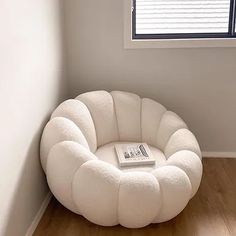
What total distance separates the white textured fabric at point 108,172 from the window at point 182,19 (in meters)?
0.75

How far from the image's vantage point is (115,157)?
99.6 inches

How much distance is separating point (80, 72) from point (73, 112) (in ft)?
2.15

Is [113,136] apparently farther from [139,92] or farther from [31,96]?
[31,96]

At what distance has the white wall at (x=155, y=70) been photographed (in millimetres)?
2908

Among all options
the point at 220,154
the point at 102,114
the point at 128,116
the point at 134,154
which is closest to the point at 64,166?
the point at 134,154

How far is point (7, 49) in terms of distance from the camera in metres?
1.78

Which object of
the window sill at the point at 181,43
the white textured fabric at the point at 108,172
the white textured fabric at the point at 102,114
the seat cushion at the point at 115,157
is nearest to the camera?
the white textured fabric at the point at 108,172

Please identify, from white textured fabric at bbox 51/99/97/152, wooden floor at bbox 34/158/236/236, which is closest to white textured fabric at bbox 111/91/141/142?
white textured fabric at bbox 51/99/97/152

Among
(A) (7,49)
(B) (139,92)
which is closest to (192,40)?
(B) (139,92)

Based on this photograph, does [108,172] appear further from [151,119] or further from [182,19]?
[182,19]

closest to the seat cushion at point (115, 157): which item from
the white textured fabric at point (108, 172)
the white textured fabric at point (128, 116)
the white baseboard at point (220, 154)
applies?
the white textured fabric at point (108, 172)

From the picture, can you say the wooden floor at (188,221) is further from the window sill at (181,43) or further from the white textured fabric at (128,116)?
the window sill at (181,43)

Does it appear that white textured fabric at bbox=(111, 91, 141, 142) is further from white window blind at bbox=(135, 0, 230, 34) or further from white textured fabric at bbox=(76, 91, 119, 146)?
white window blind at bbox=(135, 0, 230, 34)

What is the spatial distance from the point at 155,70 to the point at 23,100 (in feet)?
4.35
